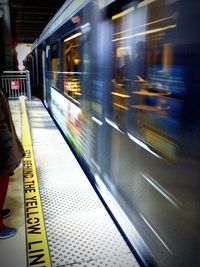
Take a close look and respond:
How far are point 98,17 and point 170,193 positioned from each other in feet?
6.29

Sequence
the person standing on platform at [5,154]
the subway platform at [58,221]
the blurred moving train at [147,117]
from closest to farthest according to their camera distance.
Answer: the blurred moving train at [147,117], the subway platform at [58,221], the person standing on platform at [5,154]

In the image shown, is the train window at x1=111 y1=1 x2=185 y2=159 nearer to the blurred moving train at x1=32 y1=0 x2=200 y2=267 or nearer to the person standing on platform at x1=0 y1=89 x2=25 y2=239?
the blurred moving train at x1=32 y1=0 x2=200 y2=267

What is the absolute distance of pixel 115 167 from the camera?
287 centimetres

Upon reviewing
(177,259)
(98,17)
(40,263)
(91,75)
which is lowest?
(40,263)

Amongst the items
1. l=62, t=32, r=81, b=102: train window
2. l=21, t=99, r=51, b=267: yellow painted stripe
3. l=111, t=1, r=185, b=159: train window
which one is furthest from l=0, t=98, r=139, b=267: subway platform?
l=62, t=32, r=81, b=102: train window

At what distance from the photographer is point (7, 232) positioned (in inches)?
101

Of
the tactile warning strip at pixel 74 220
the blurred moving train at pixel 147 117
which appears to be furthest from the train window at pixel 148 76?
the tactile warning strip at pixel 74 220

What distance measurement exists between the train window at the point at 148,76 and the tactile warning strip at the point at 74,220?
3.00ft

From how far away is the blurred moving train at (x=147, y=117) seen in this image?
1.60m

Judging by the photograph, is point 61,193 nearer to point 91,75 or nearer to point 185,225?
point 91,75

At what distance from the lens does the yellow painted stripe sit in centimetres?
225

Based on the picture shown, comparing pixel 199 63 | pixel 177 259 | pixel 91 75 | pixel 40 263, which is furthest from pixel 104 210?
pixel 199 63

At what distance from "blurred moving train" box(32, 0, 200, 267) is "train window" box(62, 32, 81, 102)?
33 centimetres

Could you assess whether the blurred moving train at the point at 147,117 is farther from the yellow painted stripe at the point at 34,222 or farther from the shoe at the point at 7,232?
the shoe at the point at 7,232
